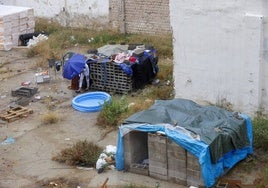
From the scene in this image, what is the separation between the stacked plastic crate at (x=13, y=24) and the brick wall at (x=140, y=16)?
3064 millimetres

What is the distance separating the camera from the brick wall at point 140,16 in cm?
1977

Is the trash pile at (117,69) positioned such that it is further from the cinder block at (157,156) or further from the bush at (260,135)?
the cinder block at (157,156)

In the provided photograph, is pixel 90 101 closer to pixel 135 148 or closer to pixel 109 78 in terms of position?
pixel 109 78

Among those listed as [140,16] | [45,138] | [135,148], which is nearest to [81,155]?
[135,148]

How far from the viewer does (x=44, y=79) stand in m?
16.5

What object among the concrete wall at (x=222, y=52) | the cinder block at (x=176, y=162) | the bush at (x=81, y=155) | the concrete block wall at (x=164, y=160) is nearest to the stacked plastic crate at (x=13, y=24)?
the concrete wall at (x=222, y=52)

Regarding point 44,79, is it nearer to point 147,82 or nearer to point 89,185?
point 147,82

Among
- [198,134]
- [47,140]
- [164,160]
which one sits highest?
[198,134]

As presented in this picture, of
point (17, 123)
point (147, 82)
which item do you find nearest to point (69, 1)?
point (147, 82)

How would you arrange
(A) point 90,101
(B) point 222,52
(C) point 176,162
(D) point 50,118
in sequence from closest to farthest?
(C) point 176,162
(B) point 222,52
(D) point 50,118
(A) point 90,101

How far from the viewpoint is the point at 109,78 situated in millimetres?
15172

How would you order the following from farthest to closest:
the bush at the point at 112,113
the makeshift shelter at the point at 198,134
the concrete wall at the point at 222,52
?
the bush at the point at 112,113 < the concrete wall at the point at 222,52 < the makeshift shelter at the point at 198,134

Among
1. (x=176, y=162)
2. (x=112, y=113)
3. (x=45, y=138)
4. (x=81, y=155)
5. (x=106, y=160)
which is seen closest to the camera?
(x=176, y=162)

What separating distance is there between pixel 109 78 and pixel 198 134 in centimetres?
566
